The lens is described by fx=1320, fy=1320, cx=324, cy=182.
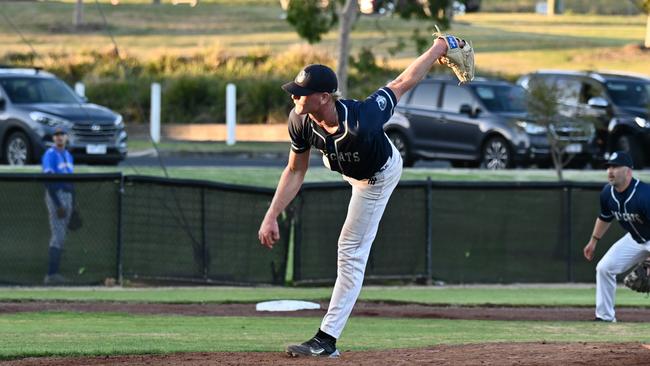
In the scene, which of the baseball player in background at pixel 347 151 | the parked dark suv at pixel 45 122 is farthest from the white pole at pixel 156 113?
the baseball player in background at pixel 347 151

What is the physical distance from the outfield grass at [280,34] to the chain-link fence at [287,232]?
25481mm

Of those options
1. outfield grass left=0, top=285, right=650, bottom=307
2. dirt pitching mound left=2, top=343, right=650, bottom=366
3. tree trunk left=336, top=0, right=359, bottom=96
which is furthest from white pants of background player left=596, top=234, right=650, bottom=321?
tree trunk left=336, top=0, right=359, bottom=96

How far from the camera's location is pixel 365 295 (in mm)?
17016

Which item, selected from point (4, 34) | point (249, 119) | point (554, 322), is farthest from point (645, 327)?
point (4, 34)

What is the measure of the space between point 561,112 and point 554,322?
1221 centimetres

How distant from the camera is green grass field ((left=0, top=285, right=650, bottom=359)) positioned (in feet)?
34.4

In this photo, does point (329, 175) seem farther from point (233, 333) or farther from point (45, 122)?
point (233, 333)

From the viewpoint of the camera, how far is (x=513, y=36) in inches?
2399

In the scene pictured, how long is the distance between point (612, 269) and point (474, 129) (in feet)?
41.6

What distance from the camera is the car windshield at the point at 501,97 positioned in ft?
87.5

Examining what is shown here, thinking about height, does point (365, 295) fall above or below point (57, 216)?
below

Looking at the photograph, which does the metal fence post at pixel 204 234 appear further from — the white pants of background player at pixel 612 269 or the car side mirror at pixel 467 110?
the car side mirror at pixel 467 110

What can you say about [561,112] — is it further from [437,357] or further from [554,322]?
[437,357]

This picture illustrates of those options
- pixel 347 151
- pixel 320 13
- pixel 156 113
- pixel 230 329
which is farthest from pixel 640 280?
pixel 156 113
